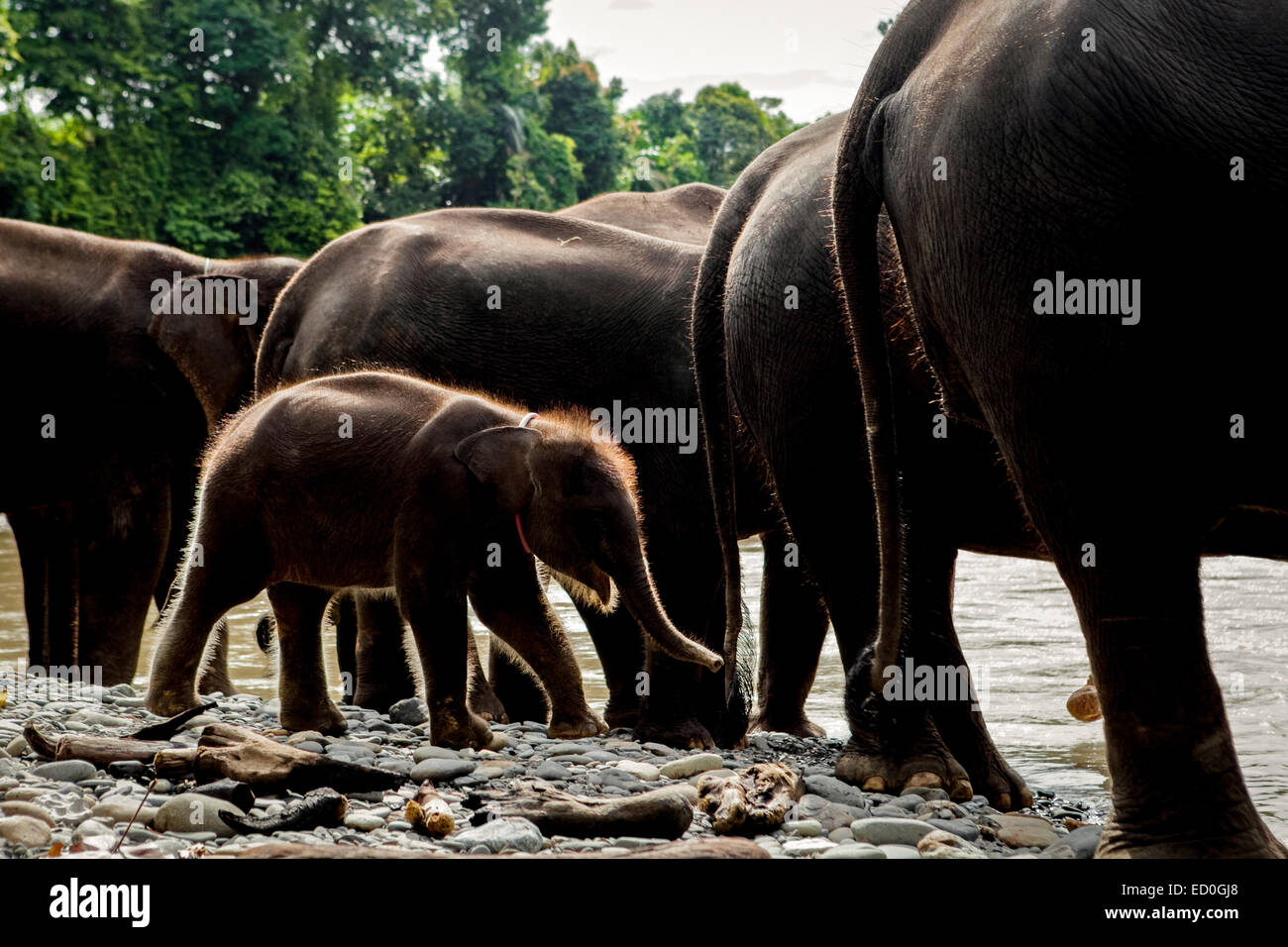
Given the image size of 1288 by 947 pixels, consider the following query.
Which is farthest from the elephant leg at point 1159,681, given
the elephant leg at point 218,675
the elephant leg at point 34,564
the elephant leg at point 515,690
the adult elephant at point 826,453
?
the elephant leg at point 34,564

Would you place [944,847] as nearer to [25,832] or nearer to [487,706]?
[25,832]

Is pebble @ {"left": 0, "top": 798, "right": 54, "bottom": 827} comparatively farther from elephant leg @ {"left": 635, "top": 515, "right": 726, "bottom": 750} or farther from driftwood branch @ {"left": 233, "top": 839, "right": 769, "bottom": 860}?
elephant leg @ {"left": 635, "top": 515, "right": 726, "bottom": 750}

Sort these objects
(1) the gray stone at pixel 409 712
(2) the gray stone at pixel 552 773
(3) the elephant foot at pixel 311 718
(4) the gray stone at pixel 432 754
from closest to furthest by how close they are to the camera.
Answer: (2) the gray stone at pixel 552 773 < (4) the gray stone at pixel 432 754 < (3) the elephant foot at pixel 311 718 < (1) the gray stone at pixel 409 712

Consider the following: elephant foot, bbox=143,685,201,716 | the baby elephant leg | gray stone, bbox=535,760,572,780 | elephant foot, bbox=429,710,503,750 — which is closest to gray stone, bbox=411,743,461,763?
elephant foot, bbox=429,710,503,750

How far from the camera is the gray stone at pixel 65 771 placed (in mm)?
3936

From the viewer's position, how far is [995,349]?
2.97 m

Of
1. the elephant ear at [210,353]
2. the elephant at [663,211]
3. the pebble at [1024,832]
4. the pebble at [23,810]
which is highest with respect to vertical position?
the elephant at [663,211]

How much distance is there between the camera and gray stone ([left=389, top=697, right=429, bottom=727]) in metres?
5.49

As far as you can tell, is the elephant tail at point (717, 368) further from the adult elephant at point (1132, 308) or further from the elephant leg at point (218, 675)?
the elephant leg at point (218, 675)

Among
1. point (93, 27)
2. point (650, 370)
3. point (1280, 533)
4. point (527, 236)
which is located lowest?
point (1280, 533)

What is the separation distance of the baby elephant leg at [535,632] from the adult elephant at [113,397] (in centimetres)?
275
